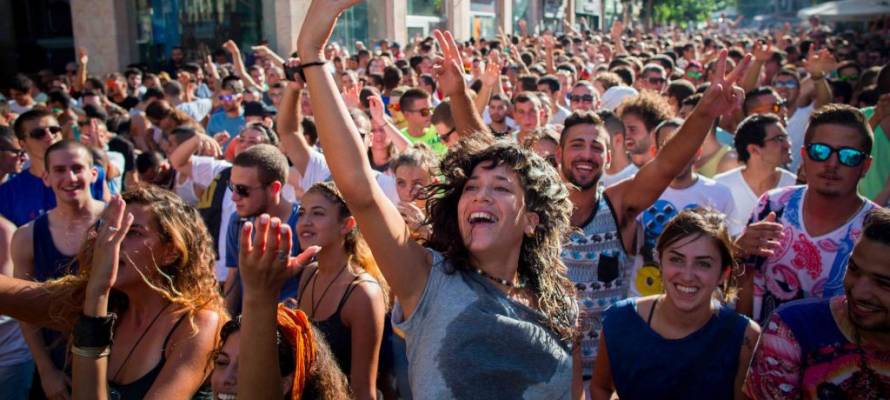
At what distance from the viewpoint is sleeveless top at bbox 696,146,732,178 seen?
19.1ft

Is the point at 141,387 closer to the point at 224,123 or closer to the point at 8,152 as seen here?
the point at 8,152

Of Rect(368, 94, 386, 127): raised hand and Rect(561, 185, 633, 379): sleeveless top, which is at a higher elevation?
Rect(368, 94, 386, 127): raised hand

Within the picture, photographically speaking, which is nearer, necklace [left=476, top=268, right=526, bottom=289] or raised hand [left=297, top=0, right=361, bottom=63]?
raised hand [left=297, top=0, right=361, bottom=63]

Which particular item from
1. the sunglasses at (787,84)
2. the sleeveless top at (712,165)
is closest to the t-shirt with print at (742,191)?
the sleeveless top at (712,165)

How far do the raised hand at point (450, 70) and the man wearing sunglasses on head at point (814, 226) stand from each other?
152 centimetres

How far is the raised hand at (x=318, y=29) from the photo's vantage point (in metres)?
2.22

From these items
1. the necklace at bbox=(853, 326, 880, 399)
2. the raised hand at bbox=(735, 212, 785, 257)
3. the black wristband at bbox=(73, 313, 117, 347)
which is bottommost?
the necklace at bbox=(853, 326, 880, 399)

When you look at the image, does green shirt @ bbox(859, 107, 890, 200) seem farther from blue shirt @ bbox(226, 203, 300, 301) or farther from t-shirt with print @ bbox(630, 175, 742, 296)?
blue shirt @ bbox(226, 203, 300, 301)

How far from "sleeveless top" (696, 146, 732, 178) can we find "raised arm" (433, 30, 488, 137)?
249cm

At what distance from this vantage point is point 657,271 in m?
4.20

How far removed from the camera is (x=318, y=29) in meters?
2.24

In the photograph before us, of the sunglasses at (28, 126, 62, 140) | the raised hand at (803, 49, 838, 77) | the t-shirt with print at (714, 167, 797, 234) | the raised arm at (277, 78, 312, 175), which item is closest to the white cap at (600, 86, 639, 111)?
the raised hand at (803, 49, 838, 77)

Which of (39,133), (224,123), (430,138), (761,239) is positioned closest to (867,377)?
(761,239)

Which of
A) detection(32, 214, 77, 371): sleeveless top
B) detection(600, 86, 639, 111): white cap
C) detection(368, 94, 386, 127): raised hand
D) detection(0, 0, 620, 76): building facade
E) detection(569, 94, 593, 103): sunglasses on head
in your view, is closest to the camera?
detection(32, 214, 77, 371): sleeveless top
